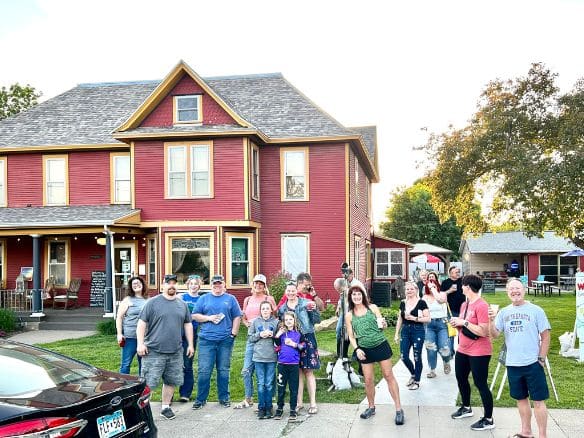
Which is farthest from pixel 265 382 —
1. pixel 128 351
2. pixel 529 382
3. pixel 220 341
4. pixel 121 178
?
pixel 121 178

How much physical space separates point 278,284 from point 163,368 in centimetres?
1089

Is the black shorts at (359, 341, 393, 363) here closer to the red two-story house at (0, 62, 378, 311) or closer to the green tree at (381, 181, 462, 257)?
the red two-story house at (0, 62, 378, 311)

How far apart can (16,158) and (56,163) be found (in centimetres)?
148

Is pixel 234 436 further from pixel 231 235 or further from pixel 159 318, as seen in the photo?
pixel 231 235

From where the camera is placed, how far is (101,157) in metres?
21.0

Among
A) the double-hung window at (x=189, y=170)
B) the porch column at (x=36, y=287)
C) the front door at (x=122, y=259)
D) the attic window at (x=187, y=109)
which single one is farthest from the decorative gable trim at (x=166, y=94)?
the porch column at (x=36, y=287)

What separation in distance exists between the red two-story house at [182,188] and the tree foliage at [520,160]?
136 inches

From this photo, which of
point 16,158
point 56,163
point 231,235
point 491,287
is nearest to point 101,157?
point 56,163

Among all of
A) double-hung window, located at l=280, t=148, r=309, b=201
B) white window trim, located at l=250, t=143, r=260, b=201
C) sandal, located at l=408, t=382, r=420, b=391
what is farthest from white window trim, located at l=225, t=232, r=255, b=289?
sandal, located at l=408, t=382, r=420, b=391

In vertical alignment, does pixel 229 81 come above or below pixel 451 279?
above

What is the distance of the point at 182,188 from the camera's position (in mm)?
19328

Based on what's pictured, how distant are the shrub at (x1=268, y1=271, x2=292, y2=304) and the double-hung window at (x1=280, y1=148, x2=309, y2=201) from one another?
2621 mm

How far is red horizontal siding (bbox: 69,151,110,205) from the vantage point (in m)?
21.0

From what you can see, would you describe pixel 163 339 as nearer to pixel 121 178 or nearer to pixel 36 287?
pixel 36 287
